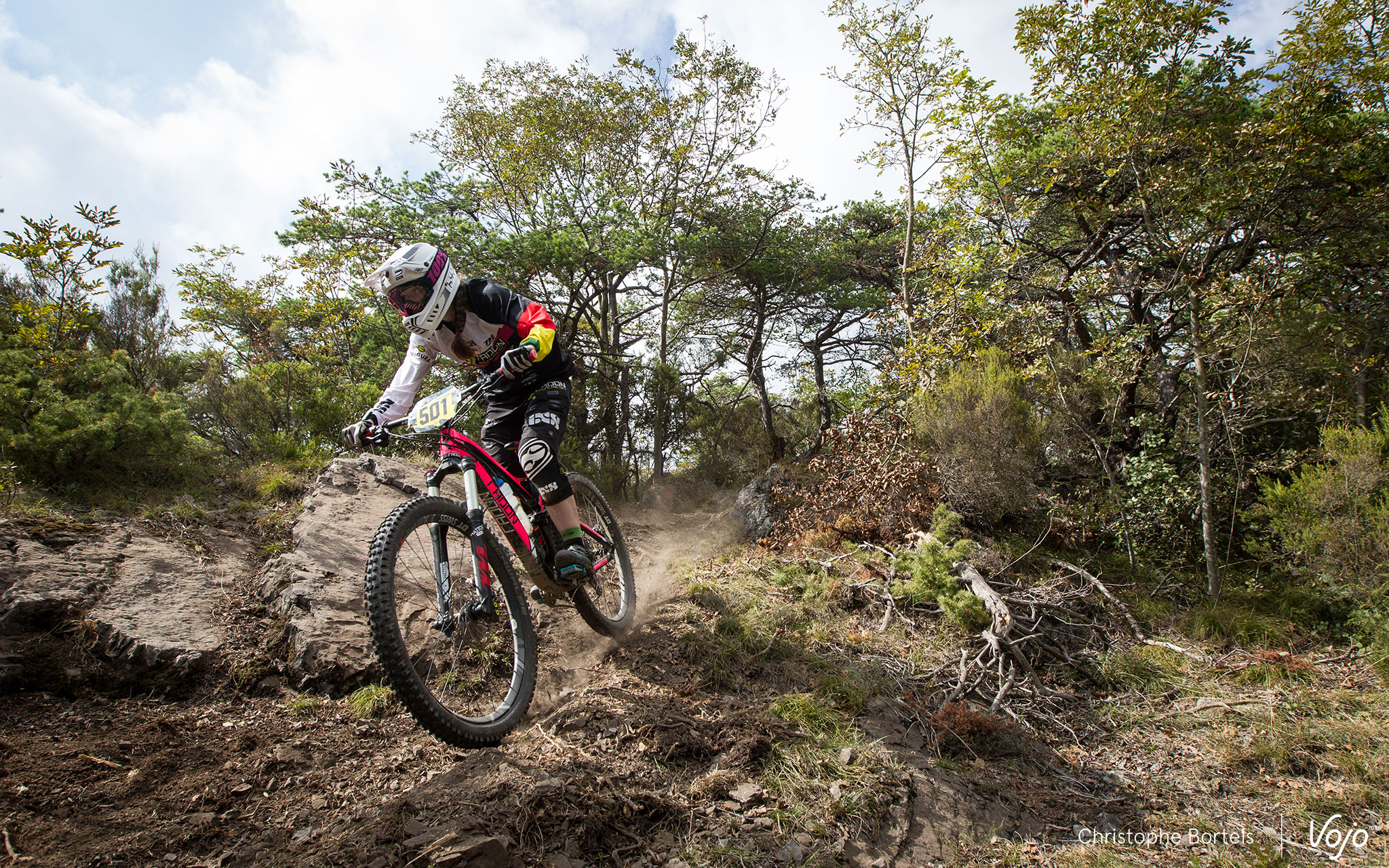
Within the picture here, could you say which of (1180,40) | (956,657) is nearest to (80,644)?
(956,657)

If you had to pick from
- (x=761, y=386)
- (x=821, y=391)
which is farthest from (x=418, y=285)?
(x=821, y=391)

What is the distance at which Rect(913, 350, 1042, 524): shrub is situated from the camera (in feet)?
18.3

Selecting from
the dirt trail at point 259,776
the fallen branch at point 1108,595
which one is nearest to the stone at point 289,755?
the dirt trail at point 259,776

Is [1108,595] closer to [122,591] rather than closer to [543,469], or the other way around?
[543,469]

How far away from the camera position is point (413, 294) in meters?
2.82

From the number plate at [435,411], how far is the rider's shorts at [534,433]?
459 millimetres

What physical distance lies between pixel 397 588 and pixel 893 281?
43.8 ft

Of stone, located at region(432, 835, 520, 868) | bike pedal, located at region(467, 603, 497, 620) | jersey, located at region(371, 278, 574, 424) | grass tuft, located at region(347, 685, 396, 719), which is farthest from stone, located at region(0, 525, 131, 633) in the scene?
stone, located at region(432, 835, 520, 868)

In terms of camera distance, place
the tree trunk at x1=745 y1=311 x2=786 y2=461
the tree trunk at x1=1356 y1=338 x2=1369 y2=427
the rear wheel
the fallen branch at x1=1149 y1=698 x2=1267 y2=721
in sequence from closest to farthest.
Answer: the rear wheel < the fallen branch at x1=1149 y1=698 x2=1267 y2=721 < the tree trunk at x1=1356 y1=338 x2=1369 y2=427 < the tree trunk at x1=745 y1=311 x2=786 y2=461

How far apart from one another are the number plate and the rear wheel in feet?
1.17

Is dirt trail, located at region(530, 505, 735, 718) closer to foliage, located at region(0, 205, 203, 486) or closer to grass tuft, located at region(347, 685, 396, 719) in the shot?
grass tuft, located at region(347, 685, 396, 719)

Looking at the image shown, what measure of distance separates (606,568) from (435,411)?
6.62 ft

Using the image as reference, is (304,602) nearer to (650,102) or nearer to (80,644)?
(80,644)

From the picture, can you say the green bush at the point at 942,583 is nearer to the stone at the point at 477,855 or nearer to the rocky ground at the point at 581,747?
the rocky ground at the point at 581,747
